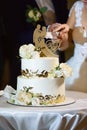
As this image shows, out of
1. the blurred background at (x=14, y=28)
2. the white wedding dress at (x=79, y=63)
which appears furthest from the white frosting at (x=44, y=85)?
the blurred background at (x=14, y=28)

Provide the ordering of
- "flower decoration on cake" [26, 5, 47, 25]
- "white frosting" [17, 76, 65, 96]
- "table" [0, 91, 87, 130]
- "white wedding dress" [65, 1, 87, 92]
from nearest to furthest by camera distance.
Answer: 1. "table" [0, 91, 87, 130]
2. "white frosting" [17, 76, 65, 96]
3. "white wedding dress" [65, 1, 87, 92]
4. "flower decoration on cake" [26, 5, 47, 25]

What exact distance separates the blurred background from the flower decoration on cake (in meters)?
0.03

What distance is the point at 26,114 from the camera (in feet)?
3.59

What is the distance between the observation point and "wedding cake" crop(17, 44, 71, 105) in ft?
4.01

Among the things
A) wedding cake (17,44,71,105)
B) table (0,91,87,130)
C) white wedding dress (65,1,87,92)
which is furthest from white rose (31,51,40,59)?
white wedding dress (65,1,87,92)

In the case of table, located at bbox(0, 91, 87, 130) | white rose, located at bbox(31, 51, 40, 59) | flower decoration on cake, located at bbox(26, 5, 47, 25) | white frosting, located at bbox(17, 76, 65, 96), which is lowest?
table, located at bbox(0, 91, 87, 130)

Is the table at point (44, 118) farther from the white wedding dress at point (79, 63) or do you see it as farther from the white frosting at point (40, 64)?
the white wedding dress at point (79, 63)

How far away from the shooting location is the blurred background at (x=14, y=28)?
203cm

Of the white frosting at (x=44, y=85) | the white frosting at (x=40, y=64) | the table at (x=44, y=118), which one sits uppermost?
the white frosting at (x=40, y=64)

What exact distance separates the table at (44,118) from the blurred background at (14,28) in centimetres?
91

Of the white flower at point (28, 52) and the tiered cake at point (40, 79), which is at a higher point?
the white flower at point (28, 52)

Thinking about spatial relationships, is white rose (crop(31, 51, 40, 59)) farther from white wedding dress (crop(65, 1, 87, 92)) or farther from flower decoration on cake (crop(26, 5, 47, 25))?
flower decoration on cake (crop(26, 5, 47, 25))

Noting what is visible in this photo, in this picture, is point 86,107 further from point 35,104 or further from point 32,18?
point 32,18

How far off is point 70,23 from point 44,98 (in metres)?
0.62
